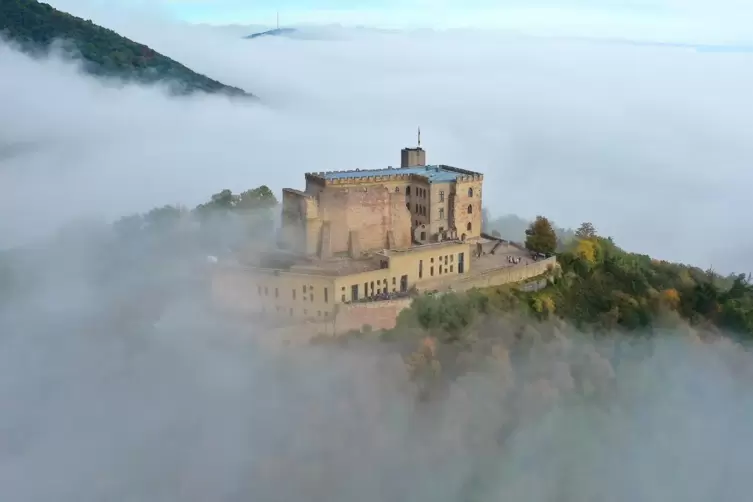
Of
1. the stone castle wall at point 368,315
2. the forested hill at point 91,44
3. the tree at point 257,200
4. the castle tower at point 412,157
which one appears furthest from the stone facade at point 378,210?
the forested hill at point 91,44

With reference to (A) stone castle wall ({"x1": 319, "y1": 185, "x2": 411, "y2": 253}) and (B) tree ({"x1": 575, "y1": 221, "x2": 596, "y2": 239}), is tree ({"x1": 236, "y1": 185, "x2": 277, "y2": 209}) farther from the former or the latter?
(B) tree ({"x1": 575, "y1": 221, "x2": 596, "y2": 239})

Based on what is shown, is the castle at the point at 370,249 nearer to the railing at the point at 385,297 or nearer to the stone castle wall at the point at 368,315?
the railing at the point at 385,297

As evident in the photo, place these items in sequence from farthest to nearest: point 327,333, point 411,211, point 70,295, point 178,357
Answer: point 70,295
point 411,211
point 178,357
point 327,333

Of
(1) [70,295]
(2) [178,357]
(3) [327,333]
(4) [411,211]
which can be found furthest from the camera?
(1) [70,295]

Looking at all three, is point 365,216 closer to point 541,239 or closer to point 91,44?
point 541,239

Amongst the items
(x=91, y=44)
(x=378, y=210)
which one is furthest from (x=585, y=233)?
(x=91, y=44)

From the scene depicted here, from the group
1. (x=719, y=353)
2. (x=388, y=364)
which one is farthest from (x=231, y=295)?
(x=719, y=353)

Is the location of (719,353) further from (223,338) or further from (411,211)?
(223,338)

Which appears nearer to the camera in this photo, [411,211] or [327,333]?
[327,333]
